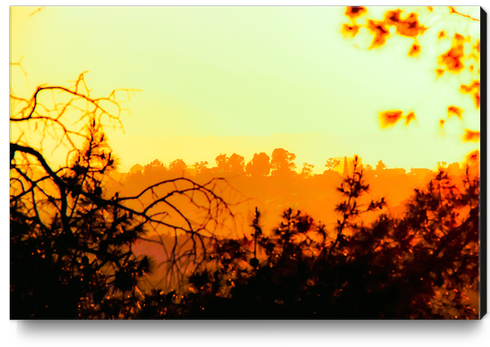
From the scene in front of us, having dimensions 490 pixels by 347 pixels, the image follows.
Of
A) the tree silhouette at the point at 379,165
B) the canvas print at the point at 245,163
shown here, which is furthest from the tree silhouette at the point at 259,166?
the tree silhouette at the point at 379,165

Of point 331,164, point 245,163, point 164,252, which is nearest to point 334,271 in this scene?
point 331,164

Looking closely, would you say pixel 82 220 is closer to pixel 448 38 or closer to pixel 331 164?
pixel 331 164

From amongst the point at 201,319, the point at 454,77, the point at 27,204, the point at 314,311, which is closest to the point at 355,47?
the point at 454,77

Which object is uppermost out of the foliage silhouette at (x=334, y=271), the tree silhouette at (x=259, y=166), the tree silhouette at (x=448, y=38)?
the tree silhouette at (x=448, y=38)

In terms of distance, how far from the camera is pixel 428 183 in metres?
2.02

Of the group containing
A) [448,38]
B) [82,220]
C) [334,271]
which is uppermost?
[448,38]

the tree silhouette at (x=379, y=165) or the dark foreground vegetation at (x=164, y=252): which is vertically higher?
the tree silhouette at (x=379, y=165)

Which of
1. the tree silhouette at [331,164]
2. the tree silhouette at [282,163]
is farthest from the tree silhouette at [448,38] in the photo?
the tree silhouette at [282,163]

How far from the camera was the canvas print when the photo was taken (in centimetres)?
200

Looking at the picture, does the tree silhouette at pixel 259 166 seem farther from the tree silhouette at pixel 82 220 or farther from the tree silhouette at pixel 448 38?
the tree silhouette at pixel 448 38

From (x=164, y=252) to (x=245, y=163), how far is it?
0.47 meters

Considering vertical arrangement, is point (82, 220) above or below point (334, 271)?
above

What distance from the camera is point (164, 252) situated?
2.00 meters

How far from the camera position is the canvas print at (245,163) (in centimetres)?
200
